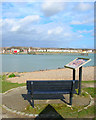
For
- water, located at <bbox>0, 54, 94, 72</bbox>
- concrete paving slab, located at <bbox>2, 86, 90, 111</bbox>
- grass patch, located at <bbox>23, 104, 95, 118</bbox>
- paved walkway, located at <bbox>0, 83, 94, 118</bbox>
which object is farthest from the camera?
water, located at <bbox>0, 54, 94, 72</bbox>

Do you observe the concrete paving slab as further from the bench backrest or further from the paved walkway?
the bench backrest

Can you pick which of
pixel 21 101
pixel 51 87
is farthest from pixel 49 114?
pixel 21 101

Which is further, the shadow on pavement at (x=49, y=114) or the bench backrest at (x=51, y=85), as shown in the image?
the bench backrest at (x=51, y=85)

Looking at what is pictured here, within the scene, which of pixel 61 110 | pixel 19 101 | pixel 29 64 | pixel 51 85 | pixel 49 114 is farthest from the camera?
pixel 29 64

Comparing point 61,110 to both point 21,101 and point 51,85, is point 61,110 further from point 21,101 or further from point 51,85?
point 21,101

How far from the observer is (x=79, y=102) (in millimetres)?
4762

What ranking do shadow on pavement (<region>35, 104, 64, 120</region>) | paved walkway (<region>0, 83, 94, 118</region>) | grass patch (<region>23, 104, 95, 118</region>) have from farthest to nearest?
paved walkway (<region>0, 83, 94, 118</region>), grass patch (<region>23, 104, 95, 118</region>), shadow on pavement (<region>35, 104, 64, 120</region>)

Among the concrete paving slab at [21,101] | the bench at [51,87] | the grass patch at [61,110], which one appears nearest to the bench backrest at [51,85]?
the bench at [51,87]

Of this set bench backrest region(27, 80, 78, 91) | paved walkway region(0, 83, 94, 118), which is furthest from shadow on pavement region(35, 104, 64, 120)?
bench backrest region(27, 80, 78, 91)

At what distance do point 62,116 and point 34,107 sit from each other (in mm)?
1034

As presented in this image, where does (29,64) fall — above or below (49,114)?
above

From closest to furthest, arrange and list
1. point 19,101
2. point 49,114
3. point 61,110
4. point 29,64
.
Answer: point 49,114, point 61,110, point 19,101, point 29,64

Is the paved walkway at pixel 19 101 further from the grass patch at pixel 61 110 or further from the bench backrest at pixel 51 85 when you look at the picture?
the bench backrest at pixel 51 85

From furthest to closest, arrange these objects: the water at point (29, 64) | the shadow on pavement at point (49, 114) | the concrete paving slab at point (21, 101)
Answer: the water at point (29, 64) → the concrete paving slab at point (21, 101) → the shadow on pavement at point (49, 114)
